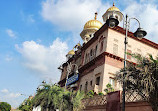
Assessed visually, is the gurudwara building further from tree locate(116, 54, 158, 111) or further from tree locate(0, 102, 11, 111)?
tree locate(0, 102, 11, 111)

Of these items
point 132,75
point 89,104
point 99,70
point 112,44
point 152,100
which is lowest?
point 89,104

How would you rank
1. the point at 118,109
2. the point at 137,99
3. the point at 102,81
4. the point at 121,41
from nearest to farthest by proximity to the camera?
the point at 137,99 < the point at 118,109 < the point at 102,81 < the point at 121,41

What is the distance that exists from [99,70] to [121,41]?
608 cm

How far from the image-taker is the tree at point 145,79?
8.17 m

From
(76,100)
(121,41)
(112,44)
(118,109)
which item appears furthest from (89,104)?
(121,41)

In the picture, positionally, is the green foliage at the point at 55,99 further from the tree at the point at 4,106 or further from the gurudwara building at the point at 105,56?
the tree at the point at 4,106

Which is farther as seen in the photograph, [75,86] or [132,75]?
[75,86]

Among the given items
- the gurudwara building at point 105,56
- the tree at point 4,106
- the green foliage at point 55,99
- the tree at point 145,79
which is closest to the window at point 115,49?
the gurudwara building at point 105,56

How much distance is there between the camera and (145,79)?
8.14 m

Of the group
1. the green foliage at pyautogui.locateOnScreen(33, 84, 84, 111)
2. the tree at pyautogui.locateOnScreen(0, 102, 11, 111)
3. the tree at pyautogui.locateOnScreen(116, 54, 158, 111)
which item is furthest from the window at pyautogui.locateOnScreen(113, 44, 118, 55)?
the tree at pyautogui.locateOnScreen(0, 102, 11, 111)

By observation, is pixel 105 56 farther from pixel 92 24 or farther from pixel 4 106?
pixel 4 106

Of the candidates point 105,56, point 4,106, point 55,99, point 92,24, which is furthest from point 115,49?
point 4,106

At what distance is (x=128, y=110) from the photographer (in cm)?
1148

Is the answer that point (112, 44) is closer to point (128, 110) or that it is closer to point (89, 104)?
point (89, 104)
